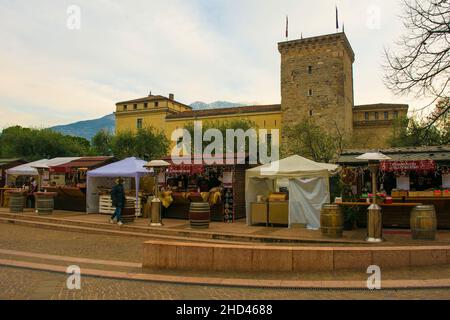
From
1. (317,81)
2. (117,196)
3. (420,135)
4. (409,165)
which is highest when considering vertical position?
(317,81)

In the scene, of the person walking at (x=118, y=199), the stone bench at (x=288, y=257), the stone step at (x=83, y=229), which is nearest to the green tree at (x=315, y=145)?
the person walking at (x=118, y=199)

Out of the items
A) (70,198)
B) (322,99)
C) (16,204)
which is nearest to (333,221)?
(70,198)

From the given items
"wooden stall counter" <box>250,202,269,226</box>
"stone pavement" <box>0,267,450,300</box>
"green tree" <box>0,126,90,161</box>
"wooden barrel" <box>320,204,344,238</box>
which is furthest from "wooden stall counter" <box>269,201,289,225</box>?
"green tree" <box>0,126,90,161</box>

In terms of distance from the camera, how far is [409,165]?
1478 cm

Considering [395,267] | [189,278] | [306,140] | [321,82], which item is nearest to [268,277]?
[189,278]

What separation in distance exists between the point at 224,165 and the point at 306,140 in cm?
2292

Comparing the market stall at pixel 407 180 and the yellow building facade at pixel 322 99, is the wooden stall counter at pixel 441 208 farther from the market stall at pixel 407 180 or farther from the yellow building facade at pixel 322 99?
the yellow building facade at pixel 322 99

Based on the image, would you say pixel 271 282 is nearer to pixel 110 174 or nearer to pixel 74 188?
pixel 110 174

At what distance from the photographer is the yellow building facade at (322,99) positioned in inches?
2048

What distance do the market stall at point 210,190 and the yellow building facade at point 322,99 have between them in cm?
2981

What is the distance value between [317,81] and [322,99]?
2.49 metres

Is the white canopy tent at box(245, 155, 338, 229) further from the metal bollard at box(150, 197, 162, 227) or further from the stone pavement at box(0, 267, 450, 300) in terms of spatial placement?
the stone pavement at box(0, 267, 450, 300)
